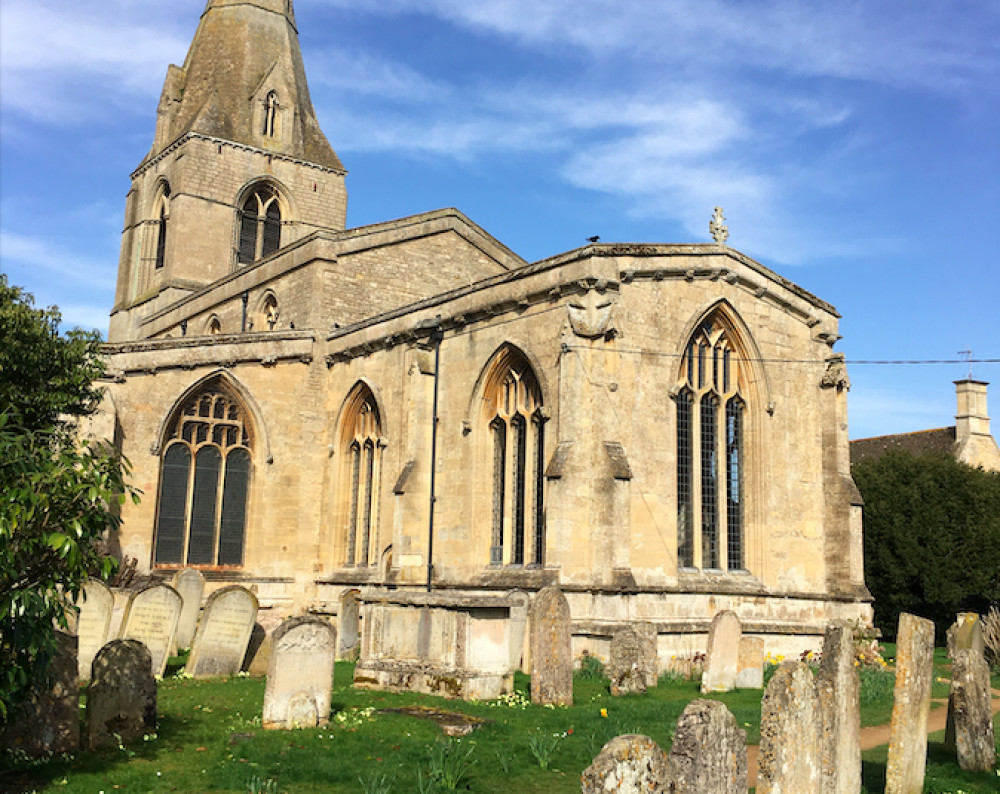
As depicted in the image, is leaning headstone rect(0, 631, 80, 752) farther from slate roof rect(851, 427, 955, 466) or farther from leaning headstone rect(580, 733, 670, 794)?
slate roof rect(851, 427, 955, 466)

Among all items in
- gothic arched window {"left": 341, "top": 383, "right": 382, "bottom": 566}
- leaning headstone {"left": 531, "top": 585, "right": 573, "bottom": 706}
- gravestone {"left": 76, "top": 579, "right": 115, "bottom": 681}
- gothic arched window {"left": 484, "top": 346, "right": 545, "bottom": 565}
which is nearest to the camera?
leaning headstone {"left": 531, "top": 585, "right": 573, "bottom": 706}

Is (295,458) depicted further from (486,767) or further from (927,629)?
(927,629)

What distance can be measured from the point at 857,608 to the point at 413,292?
597 inches

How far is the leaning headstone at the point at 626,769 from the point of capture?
595cm

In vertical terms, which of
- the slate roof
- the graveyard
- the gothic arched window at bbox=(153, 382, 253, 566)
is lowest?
the graveyard

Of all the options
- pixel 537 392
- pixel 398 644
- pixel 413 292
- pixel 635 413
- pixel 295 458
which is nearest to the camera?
pixel 398 644

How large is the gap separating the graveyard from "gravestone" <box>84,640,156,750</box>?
2cm

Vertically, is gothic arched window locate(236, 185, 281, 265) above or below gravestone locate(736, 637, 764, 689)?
above

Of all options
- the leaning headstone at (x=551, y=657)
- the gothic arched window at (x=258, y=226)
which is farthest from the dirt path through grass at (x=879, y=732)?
the gothic arched window at (x=258, y=226)

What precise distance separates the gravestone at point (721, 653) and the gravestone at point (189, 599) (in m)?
10.2

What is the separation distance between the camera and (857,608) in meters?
21.5

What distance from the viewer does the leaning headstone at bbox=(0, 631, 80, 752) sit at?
31.3 ft

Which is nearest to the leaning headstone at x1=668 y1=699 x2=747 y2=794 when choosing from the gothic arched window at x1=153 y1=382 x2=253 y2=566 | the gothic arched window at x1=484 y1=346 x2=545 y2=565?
the gothic arched window at x1=484 y1=346 x2=545 y2=565

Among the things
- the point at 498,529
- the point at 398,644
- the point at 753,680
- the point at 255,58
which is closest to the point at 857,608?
the point at 753,680
